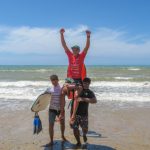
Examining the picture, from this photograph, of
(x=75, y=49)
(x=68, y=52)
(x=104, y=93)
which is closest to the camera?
(x=75, y=49)

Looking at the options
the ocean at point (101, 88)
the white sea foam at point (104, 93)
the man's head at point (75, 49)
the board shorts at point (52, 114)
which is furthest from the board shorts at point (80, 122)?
the white sea foam at point (104, 93)

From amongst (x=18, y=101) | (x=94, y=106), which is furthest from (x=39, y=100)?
(x=18, y=101)

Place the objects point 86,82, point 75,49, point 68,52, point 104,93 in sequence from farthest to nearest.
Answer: point 104,93 → point 68,52 → point 75,49 → point 86,82

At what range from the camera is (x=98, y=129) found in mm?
9117

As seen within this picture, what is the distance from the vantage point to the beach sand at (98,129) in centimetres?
741

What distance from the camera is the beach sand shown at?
7.41 m

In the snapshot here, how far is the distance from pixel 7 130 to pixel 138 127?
3622 millimetres

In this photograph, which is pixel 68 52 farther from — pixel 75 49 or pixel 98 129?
pixel 98 129

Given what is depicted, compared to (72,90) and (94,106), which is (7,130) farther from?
(94,106)

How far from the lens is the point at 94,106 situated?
12.7m

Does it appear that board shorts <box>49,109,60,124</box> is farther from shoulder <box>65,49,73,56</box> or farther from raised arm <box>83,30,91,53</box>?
raised arm <box>83,30,91,53</box>

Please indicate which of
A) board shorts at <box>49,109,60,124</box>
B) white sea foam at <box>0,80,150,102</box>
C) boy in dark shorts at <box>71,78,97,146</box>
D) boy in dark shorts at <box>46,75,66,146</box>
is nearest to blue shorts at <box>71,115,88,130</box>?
boy in dark shorts at <box>71,78,97,146</box>

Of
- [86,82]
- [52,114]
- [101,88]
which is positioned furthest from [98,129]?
[101,88]

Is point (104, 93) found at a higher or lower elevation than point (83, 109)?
lower
